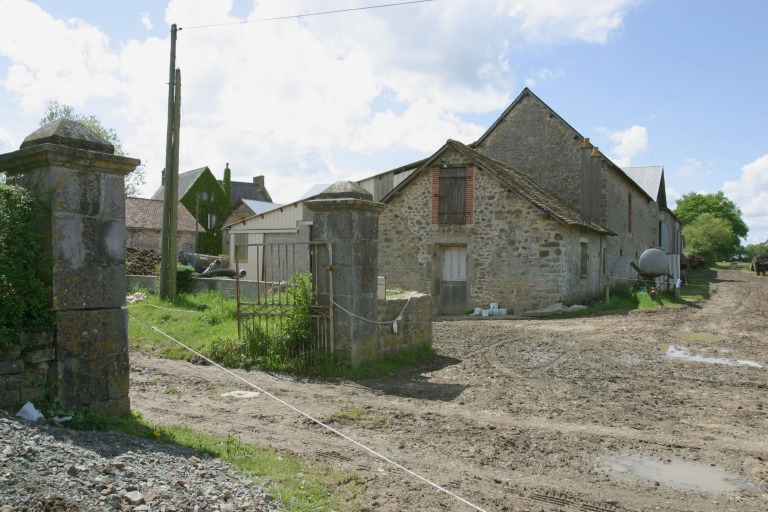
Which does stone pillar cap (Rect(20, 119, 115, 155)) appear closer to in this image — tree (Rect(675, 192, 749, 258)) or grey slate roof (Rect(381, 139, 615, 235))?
grey slate roof (Rect(381, 139, 615, 235))

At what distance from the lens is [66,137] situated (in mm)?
5059

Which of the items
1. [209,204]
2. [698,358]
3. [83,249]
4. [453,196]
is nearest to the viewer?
[83,249]

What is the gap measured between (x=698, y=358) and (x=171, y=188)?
40.0 feet

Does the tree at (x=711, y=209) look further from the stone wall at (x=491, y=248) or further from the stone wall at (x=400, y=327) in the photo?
the stone wall at (x=400, y=327)

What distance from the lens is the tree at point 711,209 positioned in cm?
7739

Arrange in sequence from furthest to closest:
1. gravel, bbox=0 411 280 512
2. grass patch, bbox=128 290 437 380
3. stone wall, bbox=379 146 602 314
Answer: stone wall, bbox=379 146 602 314 < grass patch, bbox=128 290 437 380 < gravel, bbox=0 411 280 512

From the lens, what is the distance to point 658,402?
713 centimetres

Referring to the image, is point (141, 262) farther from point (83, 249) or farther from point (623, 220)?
point (623, 220)

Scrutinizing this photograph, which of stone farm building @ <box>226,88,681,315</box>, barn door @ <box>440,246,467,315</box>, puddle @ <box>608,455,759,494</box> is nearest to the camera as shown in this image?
puddle @ <box>608,455,759,494</box>

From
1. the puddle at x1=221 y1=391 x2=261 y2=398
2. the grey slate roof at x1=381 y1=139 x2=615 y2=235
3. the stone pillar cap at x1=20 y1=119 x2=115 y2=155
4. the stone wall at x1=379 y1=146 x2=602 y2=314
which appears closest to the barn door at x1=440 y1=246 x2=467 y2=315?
the stone wall at x1=379 y1=146 x2=602 y2=314

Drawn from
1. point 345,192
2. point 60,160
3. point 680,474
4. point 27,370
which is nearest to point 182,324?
point 345,192

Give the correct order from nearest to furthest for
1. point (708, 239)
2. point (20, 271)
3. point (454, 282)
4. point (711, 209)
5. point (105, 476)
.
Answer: point (105, 476)
point (20, 271)
point (454, 282)
point (708, 239)
point (711, 209)

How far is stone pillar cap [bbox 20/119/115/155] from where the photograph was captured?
5.05 metres

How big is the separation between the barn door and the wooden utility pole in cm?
830
